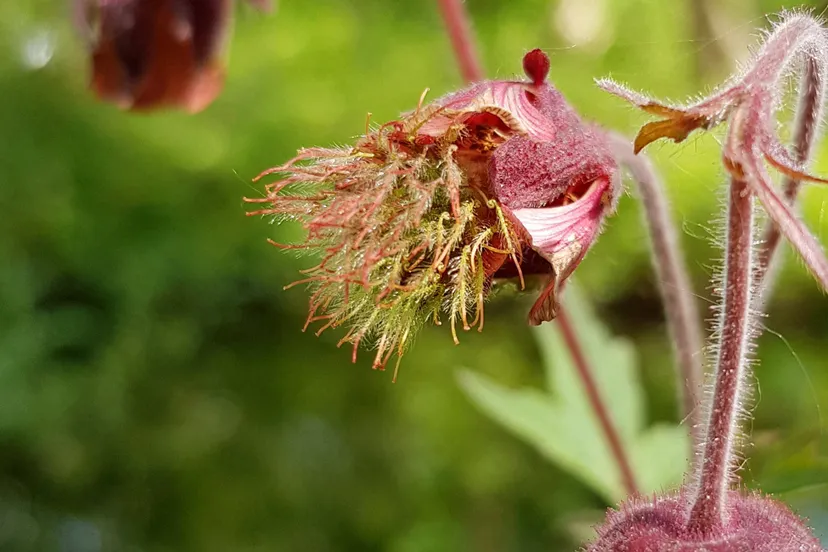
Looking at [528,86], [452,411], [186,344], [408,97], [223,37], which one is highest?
[408,97]

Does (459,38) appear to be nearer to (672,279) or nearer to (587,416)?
(672,279)

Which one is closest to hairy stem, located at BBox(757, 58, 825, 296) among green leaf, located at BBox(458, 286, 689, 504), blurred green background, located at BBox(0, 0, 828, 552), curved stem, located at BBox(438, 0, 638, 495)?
curved stem, located at BBox(438, 0, 638, 495)

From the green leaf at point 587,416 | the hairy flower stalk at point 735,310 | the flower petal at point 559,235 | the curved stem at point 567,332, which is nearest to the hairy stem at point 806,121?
the hairy flower stalk at point 735,310

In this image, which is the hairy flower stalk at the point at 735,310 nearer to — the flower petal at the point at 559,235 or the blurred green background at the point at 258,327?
the flower petal at the point at 559,235

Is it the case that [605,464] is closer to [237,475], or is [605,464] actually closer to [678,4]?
[237,475]

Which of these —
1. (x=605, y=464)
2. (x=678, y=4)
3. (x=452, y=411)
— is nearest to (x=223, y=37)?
(x=605, y=464)

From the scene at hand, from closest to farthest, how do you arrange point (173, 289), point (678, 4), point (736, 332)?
point (736, 332)
point (173, 289)
point (678, 4)

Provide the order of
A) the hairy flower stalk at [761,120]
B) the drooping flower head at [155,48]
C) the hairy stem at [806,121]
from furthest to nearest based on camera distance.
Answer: the drooping flower head at [155,48] < the hairy stem at [806,121] < the hairy flower stalk at [761,120]
